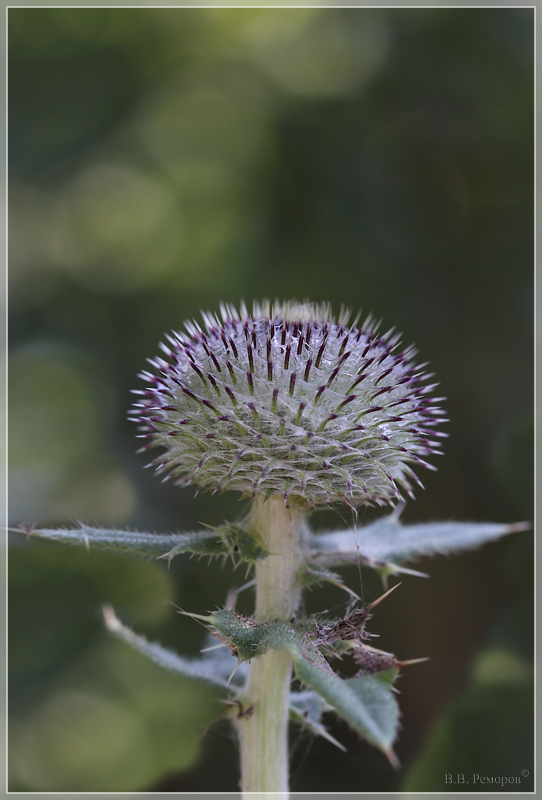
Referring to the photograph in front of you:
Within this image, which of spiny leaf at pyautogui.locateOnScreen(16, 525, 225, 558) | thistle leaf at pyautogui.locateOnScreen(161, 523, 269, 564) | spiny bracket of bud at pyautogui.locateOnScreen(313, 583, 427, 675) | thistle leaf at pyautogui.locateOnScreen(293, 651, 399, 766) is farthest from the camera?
thistle leaf at pyautogui.locateOnScreen(161, 523, 269, 564)

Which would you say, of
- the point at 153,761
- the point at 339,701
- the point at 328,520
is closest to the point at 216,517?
the point at 328,520

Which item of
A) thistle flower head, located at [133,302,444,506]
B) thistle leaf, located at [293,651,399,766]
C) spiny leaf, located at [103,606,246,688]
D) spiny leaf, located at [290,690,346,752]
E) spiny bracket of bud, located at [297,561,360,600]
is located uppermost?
thistle flower head, located at [133,302,444,506]

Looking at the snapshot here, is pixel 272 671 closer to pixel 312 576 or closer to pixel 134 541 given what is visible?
pixel 312 576

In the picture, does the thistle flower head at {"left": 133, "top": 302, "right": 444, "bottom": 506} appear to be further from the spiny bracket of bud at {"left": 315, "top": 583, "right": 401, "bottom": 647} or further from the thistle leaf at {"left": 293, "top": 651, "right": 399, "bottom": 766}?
the thistle leaf at {"left": 293, "top": 651, "right": 399, "bottom": 766}

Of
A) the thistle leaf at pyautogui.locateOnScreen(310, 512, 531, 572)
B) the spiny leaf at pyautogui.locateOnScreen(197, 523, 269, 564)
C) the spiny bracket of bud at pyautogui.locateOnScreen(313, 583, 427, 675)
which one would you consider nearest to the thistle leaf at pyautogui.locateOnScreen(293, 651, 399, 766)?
the spiny bracket of bud at pyautogui.locateOnScreen(313, 583, 427, 675)

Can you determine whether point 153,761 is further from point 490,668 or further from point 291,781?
point 490,668

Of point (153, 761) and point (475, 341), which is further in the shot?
point (475, 341)

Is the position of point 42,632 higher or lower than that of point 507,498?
lower
